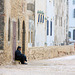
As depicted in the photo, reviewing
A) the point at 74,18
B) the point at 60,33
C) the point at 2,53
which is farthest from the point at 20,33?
the point at 74,18

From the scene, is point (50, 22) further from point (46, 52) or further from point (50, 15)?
point (46, 52)

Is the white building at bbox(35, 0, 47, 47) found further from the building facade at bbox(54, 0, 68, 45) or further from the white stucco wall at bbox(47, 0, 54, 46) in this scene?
the building facade at bbox(54, 0, 68, 45)

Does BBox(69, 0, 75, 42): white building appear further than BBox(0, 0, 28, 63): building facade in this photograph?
Yes

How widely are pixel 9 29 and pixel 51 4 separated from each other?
19.1 m

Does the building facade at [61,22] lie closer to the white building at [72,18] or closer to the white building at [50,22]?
the white building at [50,22]

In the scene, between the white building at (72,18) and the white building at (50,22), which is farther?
the white building at (72,18)

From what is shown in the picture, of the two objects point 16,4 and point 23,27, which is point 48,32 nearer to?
point 23,27

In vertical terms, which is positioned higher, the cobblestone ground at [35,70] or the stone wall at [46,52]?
the cobblestone ground at [35,70]

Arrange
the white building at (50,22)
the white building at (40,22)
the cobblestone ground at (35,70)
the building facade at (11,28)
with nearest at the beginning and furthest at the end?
the cobblestone ground at (35,70) < the building facade at (11,28) < the white building at (40,22) < the white building at (50,22)

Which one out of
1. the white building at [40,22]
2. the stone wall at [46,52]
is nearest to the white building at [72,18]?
the stone wall at [46,52]

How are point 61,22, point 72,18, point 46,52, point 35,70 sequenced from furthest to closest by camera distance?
point 72,18 → point 61,22 → point 46,52 → point 35,70

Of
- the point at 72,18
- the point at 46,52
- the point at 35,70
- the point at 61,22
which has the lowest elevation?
the point at 46,52

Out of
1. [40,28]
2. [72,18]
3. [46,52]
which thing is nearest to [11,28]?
[46,52]

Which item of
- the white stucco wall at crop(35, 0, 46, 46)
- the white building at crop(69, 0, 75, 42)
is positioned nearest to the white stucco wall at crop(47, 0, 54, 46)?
the white stucco wall at crop(35, 0, 46, 46)
